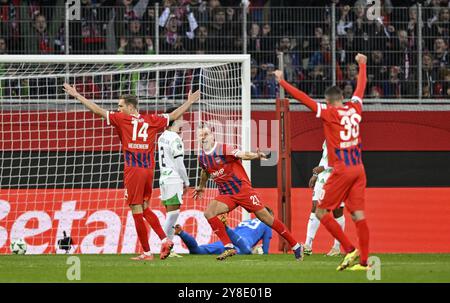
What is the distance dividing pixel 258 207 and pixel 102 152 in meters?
5.05

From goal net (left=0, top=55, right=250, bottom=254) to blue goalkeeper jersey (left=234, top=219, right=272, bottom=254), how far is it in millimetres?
386

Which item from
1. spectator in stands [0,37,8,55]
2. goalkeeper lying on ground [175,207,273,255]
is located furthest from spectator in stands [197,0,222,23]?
goalkeeper lying on ground [175,207,273,255]

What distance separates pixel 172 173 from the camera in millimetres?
14836

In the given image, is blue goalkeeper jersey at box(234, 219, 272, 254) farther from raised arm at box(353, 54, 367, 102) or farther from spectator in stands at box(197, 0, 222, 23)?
spectator in stands at box(197, 0, 222, 23)

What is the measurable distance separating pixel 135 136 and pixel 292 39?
20.6ft

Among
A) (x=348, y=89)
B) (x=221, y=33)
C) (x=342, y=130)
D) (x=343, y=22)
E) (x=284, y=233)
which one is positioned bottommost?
(x=284, y=233)

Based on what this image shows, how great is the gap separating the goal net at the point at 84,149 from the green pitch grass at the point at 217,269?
2753 millimetres

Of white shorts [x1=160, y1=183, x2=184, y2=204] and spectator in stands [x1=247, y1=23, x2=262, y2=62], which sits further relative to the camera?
spectator in stands [x1=247, y1=23, x2=262, y2=62]

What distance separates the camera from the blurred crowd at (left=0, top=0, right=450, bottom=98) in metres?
18.3

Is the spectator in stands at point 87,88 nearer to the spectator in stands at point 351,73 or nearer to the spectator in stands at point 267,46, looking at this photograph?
the spectator in stands at point 267,46

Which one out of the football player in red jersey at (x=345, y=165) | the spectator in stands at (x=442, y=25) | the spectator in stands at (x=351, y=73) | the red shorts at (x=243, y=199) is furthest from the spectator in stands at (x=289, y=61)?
the football player in red jersey at (x=345, y=165)

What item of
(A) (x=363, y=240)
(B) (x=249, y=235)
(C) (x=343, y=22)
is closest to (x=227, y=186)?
(B) (x=249, y=235)

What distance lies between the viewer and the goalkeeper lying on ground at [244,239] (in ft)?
48.1

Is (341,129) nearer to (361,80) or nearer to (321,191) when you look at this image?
(361,80)
